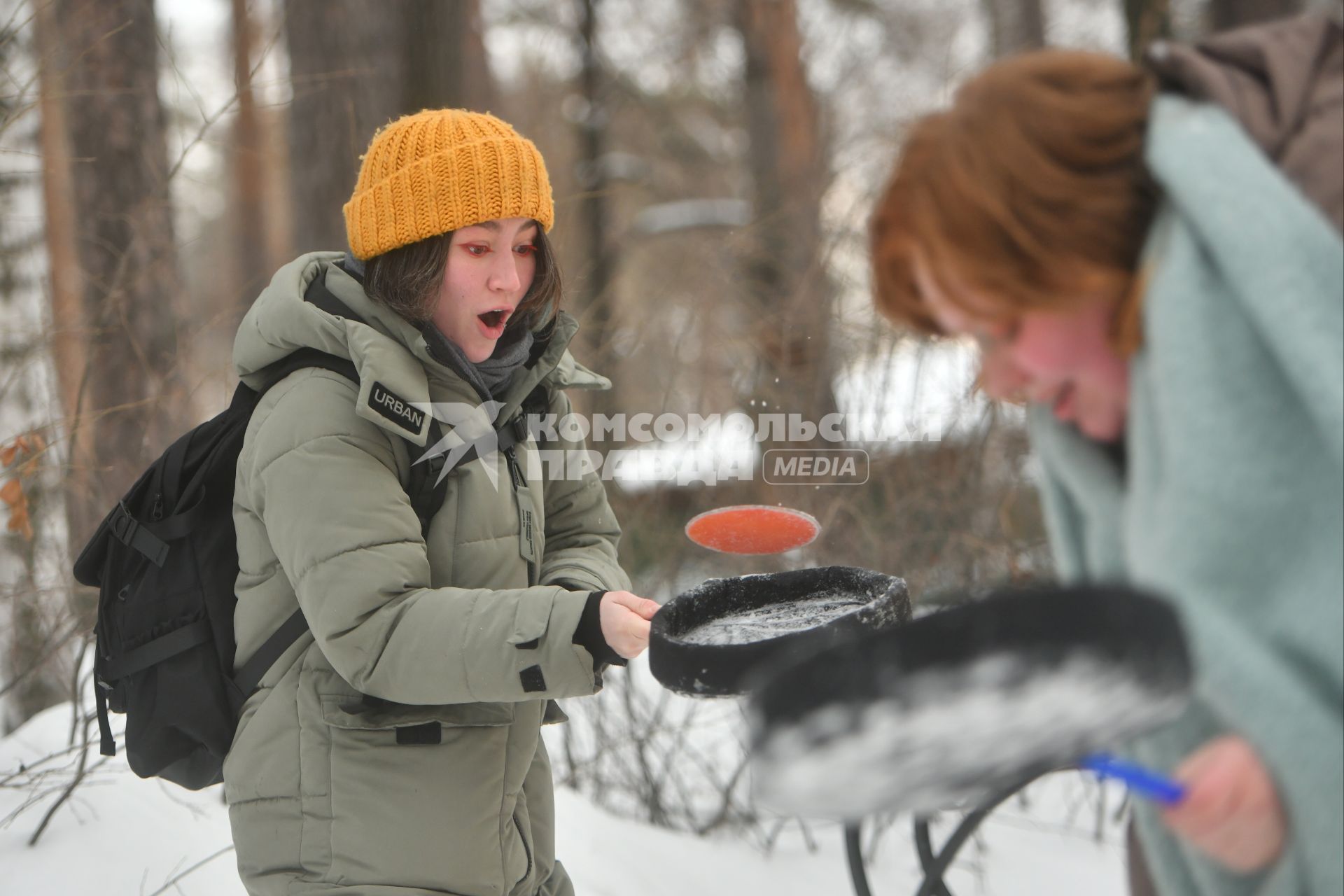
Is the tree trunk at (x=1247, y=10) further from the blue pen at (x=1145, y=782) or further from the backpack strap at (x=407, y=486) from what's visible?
the blue pen at (x=1145, y=782)

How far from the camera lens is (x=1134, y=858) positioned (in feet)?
4.43

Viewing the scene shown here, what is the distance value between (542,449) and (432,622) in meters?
0.60

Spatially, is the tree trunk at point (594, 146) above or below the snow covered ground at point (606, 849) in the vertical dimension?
above

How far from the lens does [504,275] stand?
2066 millimetres

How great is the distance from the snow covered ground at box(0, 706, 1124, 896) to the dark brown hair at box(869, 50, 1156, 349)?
2.31 meters

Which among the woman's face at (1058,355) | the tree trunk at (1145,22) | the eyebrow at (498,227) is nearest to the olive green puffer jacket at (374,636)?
the eyebrow at (498,227)

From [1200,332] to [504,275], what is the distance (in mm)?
1366

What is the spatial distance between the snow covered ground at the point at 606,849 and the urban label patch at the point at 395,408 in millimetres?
1398

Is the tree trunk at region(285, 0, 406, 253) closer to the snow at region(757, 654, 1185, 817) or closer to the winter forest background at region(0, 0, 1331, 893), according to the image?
the winter forest background at region(0, 0, 1331, 893)

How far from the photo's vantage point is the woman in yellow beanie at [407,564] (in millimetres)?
1722

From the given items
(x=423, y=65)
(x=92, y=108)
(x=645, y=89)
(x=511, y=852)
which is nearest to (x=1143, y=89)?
(x=511, y=852)


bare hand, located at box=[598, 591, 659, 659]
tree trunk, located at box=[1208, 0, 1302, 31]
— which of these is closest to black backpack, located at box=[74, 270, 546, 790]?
bare hand, located at box=[598, 591, 659, 659]

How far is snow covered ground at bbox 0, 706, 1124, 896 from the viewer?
274cm

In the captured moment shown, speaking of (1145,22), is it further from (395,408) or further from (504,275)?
(395,408)
